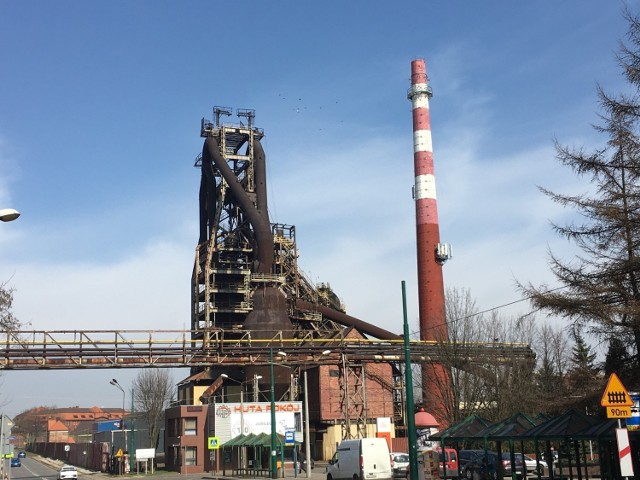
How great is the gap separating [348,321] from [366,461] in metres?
40.5

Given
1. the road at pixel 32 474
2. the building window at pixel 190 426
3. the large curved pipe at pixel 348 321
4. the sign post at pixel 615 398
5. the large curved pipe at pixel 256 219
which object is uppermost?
the large curved pipe at pixel 256 219

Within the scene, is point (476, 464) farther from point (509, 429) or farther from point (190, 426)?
point (190, 426)

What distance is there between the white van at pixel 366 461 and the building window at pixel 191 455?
2537cm

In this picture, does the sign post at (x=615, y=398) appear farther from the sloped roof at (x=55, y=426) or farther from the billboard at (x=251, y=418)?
the sloped roof at (x=55, y=426)

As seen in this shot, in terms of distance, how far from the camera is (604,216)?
19.8 metres

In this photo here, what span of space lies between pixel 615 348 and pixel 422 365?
32.3m

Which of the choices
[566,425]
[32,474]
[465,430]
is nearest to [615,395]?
[566,425]

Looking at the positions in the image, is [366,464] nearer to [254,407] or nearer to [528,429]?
[528,429]

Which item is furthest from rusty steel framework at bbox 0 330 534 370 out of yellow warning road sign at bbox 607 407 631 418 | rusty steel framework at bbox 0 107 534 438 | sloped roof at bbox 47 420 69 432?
sloped roof at bbox 47 420 69 432

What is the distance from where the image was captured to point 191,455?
2258 inches

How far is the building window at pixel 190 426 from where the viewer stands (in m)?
57.2

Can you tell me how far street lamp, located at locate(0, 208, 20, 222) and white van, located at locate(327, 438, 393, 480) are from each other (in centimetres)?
2298

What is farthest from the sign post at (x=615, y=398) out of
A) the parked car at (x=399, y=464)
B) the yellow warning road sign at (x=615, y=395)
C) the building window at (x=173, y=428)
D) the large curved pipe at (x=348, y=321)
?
the large curved pipe at (x=348, y=321)

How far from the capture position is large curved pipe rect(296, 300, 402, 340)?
237 feet
